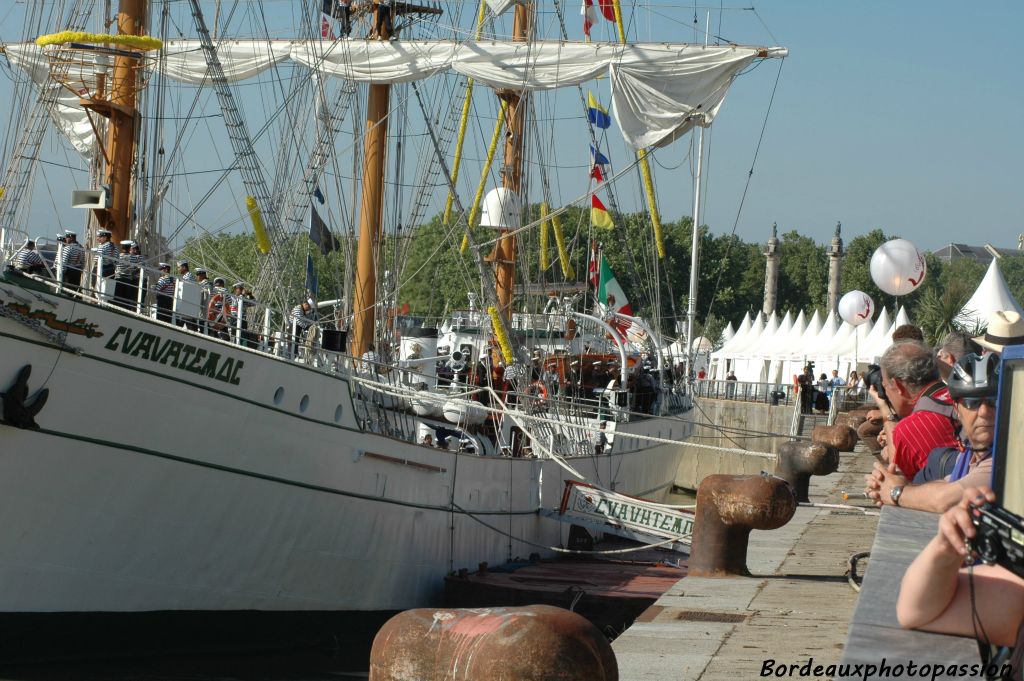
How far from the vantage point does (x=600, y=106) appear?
30.0 metres

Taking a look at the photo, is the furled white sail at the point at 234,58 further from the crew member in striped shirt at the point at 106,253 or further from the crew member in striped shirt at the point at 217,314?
the crew member in striped shirt at the point at 106,253

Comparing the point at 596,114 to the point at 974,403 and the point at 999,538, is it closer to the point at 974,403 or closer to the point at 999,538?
the point at 974,403

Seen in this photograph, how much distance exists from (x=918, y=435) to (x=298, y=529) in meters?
8.98

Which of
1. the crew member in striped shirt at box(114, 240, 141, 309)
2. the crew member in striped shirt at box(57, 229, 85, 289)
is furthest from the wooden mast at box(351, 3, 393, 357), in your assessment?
the crew member in striped shirt at box(57, 229, 85, 289)

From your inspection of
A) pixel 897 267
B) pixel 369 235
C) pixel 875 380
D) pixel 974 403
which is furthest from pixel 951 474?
pixel 369 235

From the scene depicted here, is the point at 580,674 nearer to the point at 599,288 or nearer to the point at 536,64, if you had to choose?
the point at 536,64

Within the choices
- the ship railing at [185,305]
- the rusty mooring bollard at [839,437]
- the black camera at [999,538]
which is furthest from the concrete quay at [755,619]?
the rusty mooring bollard at [839,437]

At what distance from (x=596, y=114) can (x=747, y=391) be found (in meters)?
17.7

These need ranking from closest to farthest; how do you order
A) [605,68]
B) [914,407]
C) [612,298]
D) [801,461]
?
[914,407] → [801,461] → [605,68] → [612,298]

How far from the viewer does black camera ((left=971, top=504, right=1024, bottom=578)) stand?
10.5ft

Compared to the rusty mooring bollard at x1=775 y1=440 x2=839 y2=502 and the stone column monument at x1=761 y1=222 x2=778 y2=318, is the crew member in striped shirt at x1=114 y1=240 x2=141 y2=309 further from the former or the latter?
the stone column monument at x1=761 y1=222 x2=778 y2=318

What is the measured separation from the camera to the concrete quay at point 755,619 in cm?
667

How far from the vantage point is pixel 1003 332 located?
15.6 feet

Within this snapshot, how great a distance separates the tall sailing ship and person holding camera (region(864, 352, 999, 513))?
Result: 848 centimetres
